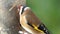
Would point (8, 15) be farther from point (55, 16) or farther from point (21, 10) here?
point (55, 16)

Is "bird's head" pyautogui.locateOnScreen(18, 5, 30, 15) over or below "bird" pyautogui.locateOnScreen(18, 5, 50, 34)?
over

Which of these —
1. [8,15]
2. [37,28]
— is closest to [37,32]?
[37,28]

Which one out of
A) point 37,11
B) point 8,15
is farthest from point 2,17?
point 37,11

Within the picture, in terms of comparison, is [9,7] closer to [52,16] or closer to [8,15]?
[8,15]
